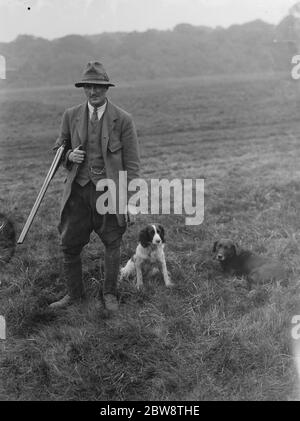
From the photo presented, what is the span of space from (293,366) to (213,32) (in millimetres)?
15565

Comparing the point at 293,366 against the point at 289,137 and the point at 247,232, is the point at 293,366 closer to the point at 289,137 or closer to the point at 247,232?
the point at 247,232

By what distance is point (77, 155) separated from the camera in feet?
15.0

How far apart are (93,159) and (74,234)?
82cm

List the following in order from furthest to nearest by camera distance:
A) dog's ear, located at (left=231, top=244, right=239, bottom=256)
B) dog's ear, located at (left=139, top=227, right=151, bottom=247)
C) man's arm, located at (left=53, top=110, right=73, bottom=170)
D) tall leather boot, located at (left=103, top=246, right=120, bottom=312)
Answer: dog's ear, located at (left=231, top=244, right=239, bottom=256) < dog's ear, located at (left=139, top=227, right=151, bottom=247) < tall leather boot, located at (left=103, top=246, right=120, bottom=312) < man's arm, located at (left=53, top=110, right=73, bottom=170)

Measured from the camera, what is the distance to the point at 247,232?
6.84 metres

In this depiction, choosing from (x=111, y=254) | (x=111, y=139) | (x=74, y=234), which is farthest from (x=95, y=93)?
(x=111, y=254)

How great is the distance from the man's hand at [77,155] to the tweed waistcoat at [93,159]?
9 centimetres

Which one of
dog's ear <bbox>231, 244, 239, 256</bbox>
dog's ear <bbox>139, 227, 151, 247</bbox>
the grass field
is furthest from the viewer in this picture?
dog's ear <bbox>231, 244, 239, 256</bbox>

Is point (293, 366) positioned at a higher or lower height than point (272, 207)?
lower

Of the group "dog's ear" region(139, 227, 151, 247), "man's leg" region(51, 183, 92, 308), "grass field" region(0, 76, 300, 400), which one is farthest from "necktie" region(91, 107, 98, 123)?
"grass field" region(0, 76, 300, 400)

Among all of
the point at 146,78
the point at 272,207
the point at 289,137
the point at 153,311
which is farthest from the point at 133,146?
the point at 146,78

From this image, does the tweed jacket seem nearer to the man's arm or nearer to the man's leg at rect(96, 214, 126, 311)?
the man's arm

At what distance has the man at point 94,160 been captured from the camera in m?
4.58

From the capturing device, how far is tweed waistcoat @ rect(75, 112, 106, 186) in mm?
4609
